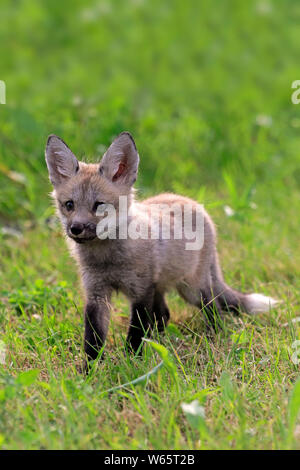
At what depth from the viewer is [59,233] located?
6.19 meters

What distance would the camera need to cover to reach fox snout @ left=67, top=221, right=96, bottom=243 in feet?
12.4

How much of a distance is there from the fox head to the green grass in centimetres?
76

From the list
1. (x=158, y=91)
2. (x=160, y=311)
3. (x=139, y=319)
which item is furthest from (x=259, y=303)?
(x=158, y=91)

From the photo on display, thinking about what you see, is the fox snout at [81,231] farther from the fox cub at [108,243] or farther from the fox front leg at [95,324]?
the fox front leg at [95,324]

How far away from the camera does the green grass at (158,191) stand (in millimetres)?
3164

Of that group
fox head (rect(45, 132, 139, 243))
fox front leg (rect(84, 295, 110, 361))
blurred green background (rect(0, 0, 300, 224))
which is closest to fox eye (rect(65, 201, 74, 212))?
fox head (rect(45, 132, 139, 243))

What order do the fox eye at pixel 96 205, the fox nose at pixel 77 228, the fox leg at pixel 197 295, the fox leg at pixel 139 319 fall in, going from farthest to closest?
the fox leg at pixel 197 295
the fox leg at pixel 139 319
the fox eye at pixel 96 205
the fox nose at pixel 77 228

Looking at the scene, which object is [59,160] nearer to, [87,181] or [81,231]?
[87,181]

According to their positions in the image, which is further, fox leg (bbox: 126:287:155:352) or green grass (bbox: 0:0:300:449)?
fox leg (bbox: 126:287:155:352)

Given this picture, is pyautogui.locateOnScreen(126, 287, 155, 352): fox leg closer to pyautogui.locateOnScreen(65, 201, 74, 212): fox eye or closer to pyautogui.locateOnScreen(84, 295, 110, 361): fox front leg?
pyautogui.locateOnScreen(84, 295, 110, 361): fox front leg

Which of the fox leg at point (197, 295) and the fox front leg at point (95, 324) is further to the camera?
the fox leg at point (197, 295)

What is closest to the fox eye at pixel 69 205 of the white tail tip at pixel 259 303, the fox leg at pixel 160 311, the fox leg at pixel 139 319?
the fox leg at pixel 139 319
